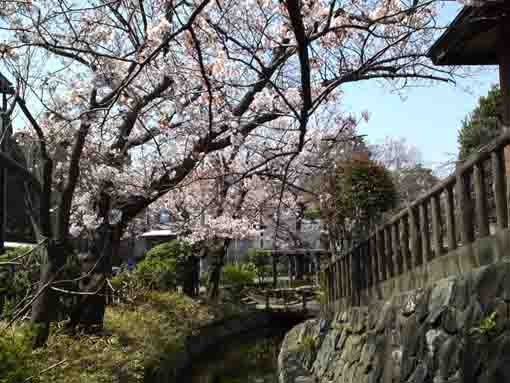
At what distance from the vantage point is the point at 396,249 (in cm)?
693

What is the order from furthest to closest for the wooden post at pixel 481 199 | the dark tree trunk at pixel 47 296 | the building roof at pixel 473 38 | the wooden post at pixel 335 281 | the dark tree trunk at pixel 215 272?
the dark tree trunk at pixel 215 272 → the wooden post at pixel 335 281 → the dark tree trunk at pixel 47 296 → the building roof at pixel 473 38 → the wooden post at pixel 481 199

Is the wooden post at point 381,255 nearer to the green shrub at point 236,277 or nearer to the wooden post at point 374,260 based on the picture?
the wooden post at point 374,260

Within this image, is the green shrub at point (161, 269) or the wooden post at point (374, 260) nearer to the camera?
the wooden post at point (374, 260)

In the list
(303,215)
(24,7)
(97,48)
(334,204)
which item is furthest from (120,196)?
(303,215)

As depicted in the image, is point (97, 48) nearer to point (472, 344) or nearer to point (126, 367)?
point (126, 367)

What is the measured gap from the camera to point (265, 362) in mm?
13688

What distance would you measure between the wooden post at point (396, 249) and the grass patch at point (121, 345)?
387cm

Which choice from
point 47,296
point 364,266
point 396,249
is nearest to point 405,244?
point 396,249

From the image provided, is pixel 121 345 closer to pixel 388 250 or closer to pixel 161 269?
pixel 388 250

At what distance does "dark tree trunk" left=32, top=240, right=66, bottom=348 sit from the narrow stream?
4.71 m

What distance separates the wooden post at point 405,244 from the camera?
6.51 m

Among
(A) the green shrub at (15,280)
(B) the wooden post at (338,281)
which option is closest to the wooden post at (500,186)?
(B) the wooden post at (338,281)

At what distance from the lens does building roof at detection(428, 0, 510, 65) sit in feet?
19.8

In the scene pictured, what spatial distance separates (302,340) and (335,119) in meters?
5.50
